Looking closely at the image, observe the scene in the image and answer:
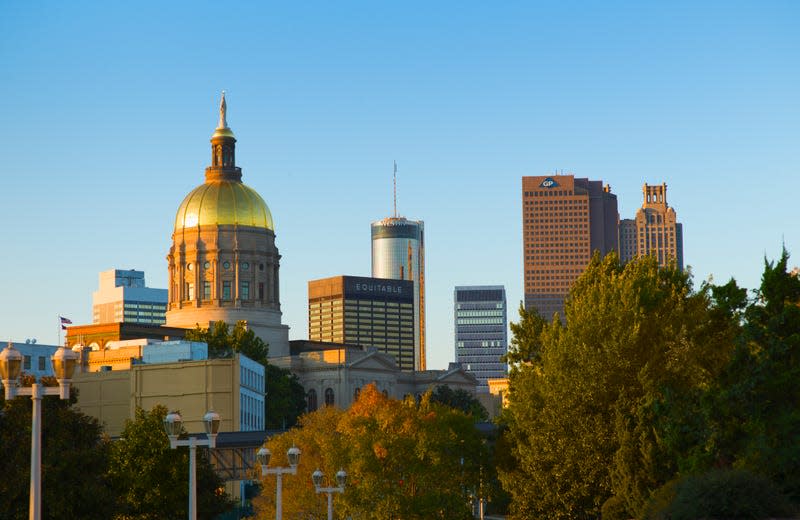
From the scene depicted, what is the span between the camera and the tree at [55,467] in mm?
60938

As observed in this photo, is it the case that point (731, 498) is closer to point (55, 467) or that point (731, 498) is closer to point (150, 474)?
point (55, 467)

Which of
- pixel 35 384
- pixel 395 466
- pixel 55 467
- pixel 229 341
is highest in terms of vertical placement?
pixel 229 341

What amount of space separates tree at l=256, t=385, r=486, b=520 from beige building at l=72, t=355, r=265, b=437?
4538cm

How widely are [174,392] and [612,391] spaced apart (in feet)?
230

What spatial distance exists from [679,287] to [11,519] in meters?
35.2

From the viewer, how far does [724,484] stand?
2205 inches

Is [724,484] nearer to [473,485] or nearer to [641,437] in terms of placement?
[641,437]

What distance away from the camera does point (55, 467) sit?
6344cm

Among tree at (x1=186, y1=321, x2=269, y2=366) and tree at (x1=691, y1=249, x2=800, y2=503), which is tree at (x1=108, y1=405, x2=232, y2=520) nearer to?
tree at (x1=691, y1=249, x2=800, y2=503)

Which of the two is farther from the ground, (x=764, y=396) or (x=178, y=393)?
(x=178, y=393)

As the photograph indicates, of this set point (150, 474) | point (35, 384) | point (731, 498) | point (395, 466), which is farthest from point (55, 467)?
point (35, 384)

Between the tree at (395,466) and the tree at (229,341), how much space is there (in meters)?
→ 99.2

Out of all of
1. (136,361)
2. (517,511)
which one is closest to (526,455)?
(517,511)

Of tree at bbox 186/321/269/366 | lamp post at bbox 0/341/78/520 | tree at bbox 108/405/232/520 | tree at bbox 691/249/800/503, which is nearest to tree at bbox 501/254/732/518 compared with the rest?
tree at bbox 691/249/800/503
